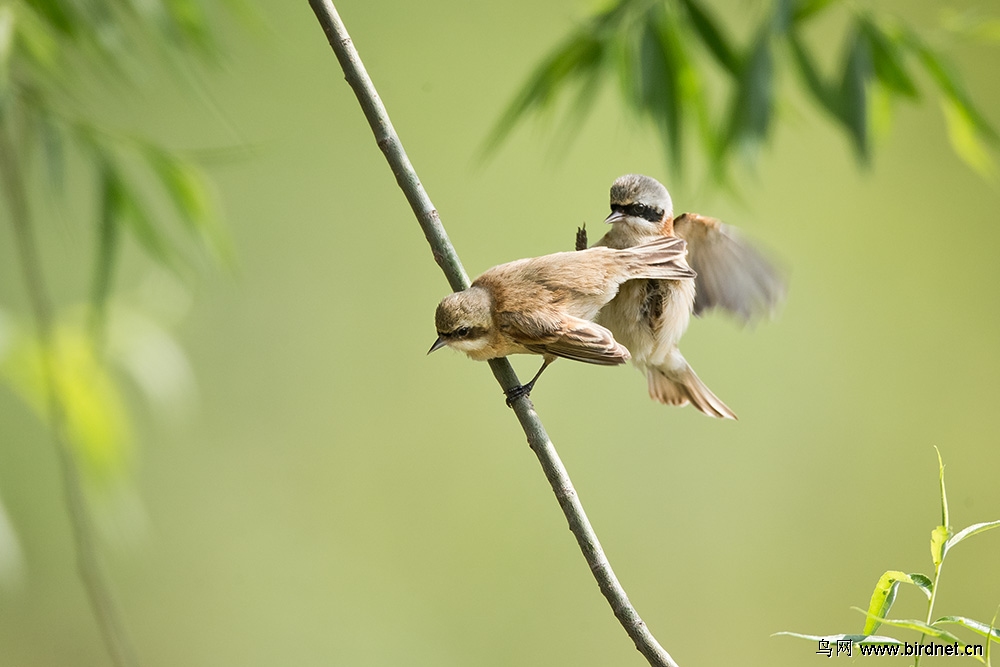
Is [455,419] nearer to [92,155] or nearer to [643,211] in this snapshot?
[92,155]

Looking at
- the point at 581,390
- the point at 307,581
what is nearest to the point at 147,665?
the point at 307,581

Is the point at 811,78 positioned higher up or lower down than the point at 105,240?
lower down

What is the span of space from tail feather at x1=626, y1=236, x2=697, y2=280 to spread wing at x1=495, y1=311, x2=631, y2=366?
48 millimetres

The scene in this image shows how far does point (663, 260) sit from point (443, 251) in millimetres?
104

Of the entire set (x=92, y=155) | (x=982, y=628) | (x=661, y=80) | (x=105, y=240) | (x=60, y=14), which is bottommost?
(x=982, y=628)

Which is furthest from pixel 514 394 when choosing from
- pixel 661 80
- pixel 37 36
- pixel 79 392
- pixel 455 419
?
pixel 455 419

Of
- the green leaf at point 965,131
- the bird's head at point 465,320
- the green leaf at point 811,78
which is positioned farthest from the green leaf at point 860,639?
the green leaf at point 965,131

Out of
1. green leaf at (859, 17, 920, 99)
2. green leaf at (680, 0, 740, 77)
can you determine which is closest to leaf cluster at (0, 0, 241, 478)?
green leaf at (680, 0, 740, 77)

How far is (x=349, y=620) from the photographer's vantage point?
229cm

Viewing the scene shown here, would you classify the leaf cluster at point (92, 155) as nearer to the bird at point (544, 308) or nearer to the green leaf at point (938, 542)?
the bird at point (544, 308)

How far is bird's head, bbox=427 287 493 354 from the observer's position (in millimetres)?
456

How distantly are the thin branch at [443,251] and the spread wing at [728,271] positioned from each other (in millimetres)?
134

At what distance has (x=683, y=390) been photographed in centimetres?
56

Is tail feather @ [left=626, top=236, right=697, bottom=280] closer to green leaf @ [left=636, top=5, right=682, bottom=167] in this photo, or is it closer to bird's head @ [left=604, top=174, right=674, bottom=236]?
bird's head @ [left=604, top=174, right=674, bottom=236]
